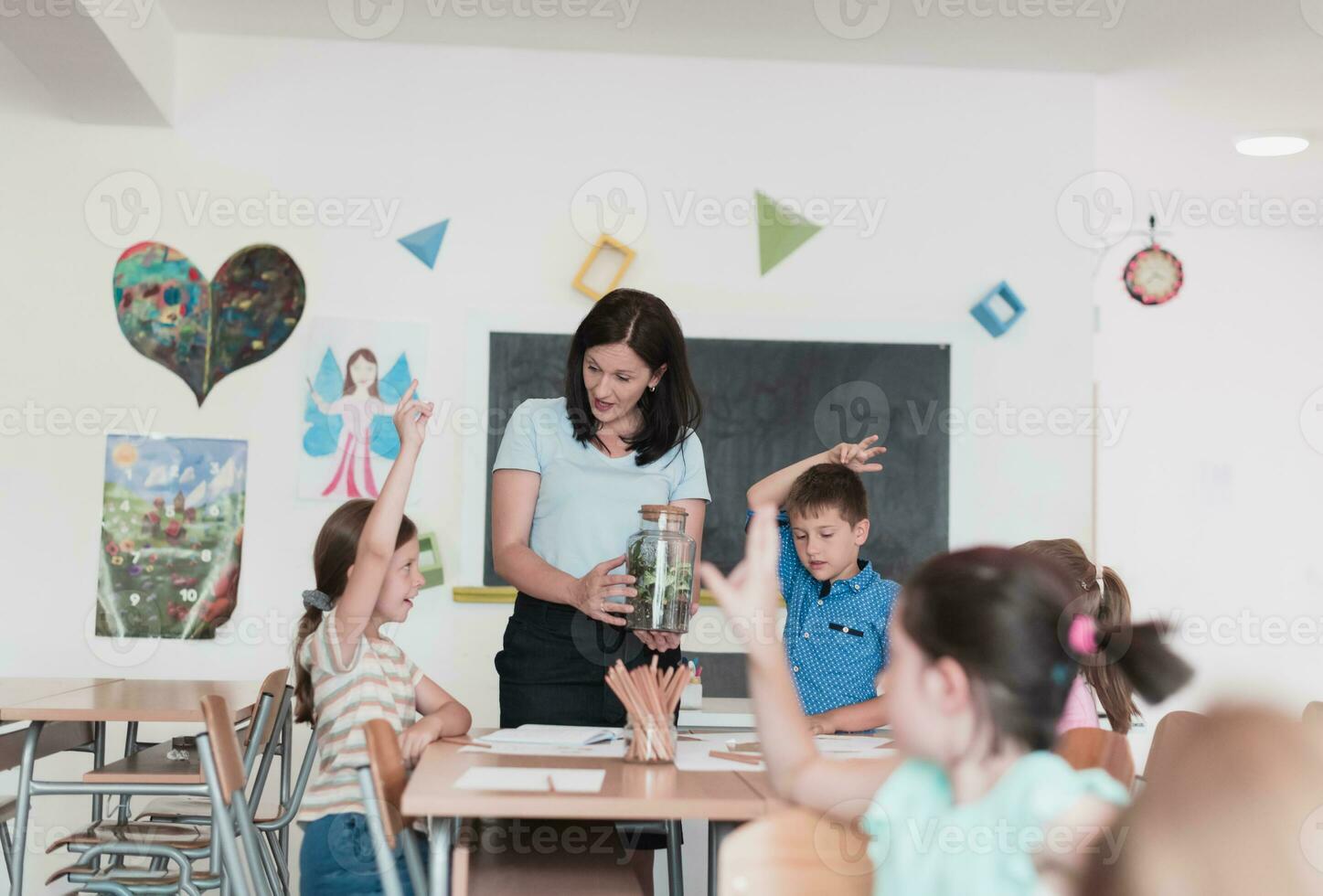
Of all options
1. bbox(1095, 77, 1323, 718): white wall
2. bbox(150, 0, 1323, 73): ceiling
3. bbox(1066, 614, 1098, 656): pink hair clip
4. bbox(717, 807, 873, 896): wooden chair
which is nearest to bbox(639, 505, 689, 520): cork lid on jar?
bbox(717, 807, 873, 896): wooden chair

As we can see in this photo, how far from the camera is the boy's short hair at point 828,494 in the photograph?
258 centimetres

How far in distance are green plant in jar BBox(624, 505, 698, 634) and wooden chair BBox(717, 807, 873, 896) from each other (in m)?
0.71

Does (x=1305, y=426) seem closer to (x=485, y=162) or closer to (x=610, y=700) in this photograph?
(x=485, y=162)

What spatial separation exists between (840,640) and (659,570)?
698 millimetres

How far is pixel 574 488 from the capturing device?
2336mm

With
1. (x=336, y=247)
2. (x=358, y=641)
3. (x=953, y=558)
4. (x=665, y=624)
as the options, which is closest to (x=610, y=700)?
(x=665, y=624)

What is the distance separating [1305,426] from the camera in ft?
19.1

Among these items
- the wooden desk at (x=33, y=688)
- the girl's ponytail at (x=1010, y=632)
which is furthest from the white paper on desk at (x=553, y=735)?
the wooden desk at (x=33, y=688)

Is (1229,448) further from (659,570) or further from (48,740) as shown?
(48,740)

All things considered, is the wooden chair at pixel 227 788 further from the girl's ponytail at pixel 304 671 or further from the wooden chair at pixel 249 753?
the wooden chair at pixel 249 753

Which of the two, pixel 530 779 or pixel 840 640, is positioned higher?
pixel 840 640

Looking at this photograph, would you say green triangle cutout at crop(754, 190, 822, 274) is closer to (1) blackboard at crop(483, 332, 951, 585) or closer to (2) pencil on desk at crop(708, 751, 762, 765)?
(1) blackboard at crop(483, 332, 951, 585)

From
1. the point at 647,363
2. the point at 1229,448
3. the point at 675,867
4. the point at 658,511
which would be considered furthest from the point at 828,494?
the point at 1229,448

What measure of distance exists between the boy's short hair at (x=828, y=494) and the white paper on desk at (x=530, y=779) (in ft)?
3.18
